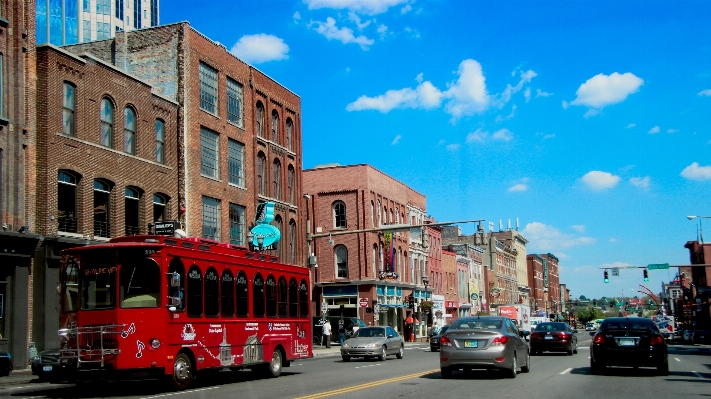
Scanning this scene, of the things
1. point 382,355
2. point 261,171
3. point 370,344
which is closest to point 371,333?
point 370,344

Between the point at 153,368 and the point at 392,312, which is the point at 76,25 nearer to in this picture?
the point at 392,312

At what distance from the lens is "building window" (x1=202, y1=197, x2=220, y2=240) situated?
127 ft

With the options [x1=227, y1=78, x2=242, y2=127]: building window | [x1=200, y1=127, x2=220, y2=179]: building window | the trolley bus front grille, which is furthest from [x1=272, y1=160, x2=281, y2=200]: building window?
the trolley bus front grille

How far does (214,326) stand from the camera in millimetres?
18391

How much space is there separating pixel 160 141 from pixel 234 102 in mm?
7485

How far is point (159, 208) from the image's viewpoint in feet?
116

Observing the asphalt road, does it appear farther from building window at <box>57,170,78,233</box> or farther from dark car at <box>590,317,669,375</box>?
building window at <box>57,170,78,233</box>

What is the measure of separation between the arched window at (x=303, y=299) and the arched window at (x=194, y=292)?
19.0 feet

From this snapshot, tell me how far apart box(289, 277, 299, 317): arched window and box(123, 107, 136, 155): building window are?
539 inches

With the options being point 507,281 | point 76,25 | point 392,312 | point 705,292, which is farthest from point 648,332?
point 76,25

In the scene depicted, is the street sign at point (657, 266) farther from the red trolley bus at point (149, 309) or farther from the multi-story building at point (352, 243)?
the red trolley bus at point (149, 309)

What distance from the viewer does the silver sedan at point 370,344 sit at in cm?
2989

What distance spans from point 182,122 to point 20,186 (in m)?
11.1

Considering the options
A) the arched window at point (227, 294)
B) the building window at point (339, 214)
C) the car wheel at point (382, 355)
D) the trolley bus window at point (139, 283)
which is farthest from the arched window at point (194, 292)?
the building window at point (339, 214)
